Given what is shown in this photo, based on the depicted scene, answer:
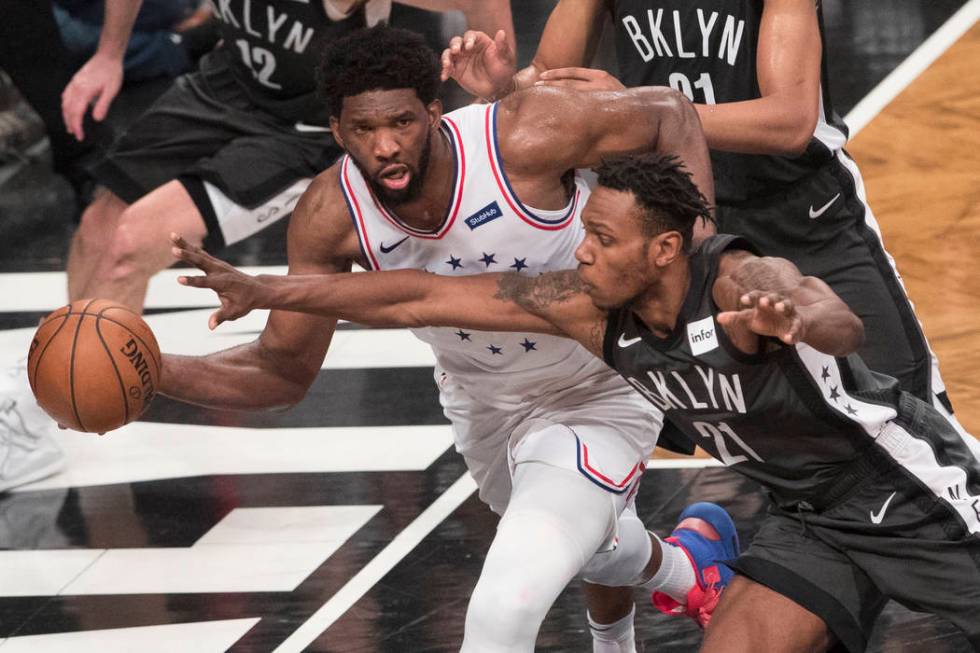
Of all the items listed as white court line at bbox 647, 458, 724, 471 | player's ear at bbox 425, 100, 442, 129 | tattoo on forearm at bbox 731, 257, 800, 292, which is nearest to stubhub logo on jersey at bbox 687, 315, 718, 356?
tattoo on forearm at bbox 731, 257, 800, 292

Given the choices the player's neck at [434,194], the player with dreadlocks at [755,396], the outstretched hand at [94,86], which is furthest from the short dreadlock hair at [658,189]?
the outstretched hand at [94,86]

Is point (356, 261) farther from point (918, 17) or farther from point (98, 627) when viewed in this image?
point (918, 17)

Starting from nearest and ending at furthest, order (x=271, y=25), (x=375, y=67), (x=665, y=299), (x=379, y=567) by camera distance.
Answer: (x=665, y=299)
(x=375, y=67)
(x=379, y=567)
(x=271, y=25)

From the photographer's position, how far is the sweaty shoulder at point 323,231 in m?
4.64

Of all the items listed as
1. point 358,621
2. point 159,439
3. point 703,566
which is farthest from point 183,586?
point 703,566

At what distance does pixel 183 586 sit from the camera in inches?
226

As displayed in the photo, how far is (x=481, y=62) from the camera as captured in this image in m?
5.18

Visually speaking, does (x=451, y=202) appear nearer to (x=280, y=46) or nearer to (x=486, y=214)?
(x=486, y=214)

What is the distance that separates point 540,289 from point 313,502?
85.1 inches

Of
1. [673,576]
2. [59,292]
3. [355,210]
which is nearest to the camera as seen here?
[355,210]

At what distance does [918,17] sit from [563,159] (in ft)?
23.2

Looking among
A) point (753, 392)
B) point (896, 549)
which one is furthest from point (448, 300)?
point (896, 549)

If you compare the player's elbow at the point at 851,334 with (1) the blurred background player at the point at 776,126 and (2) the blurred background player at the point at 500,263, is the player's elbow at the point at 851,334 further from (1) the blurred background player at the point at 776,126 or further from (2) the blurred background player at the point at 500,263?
(1) the blurred background player at the point at 776,126

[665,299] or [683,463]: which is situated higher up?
[665,299]
